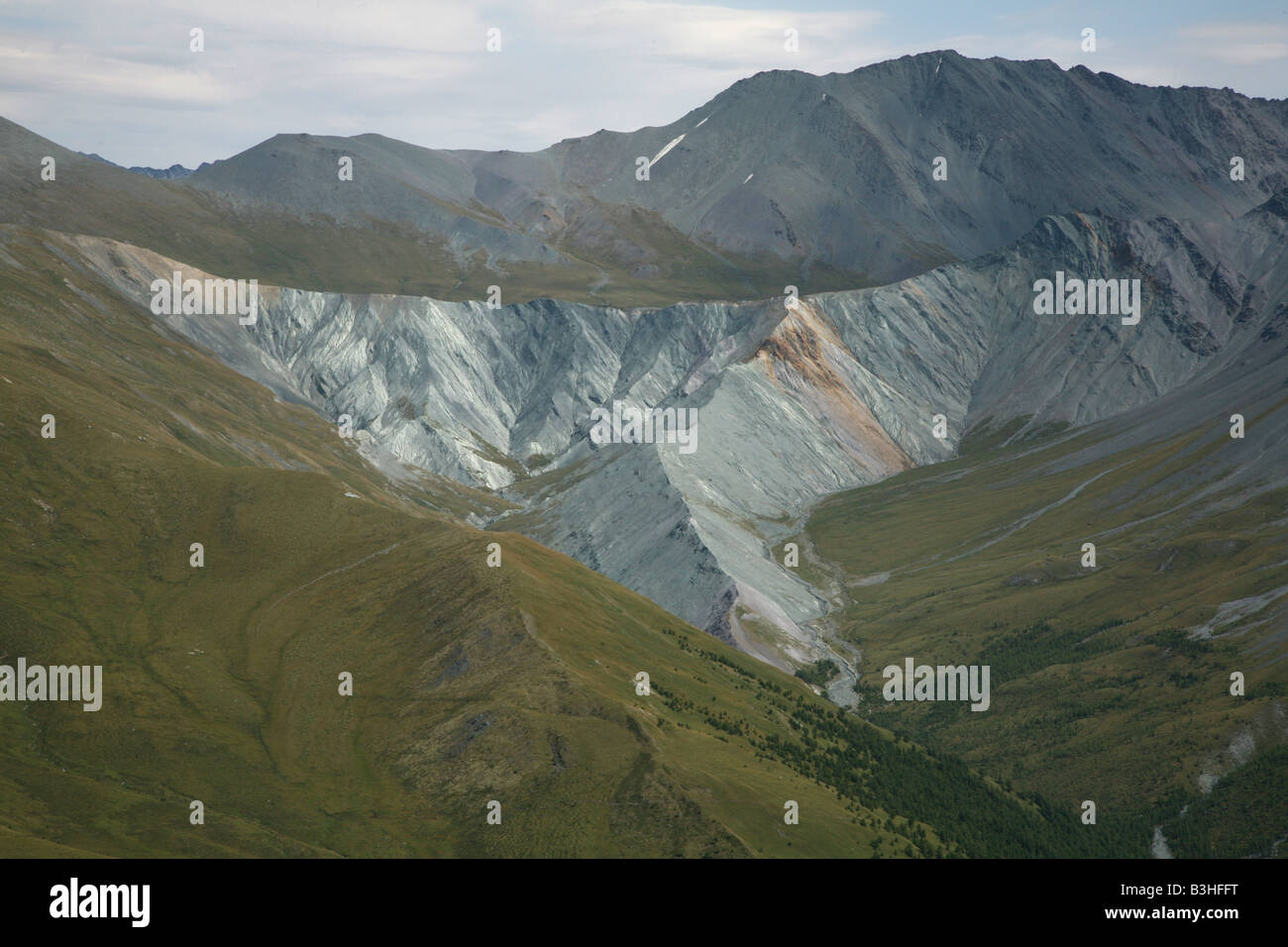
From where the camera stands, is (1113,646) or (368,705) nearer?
(368,705)

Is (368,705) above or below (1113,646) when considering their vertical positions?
below

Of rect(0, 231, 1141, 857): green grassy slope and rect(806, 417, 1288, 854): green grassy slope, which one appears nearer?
rect(0, 231, 1141, 857): green grassy slope

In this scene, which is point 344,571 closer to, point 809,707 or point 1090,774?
point 809,707

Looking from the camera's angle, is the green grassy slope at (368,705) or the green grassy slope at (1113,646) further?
the green grassy slope at (1113,646)
